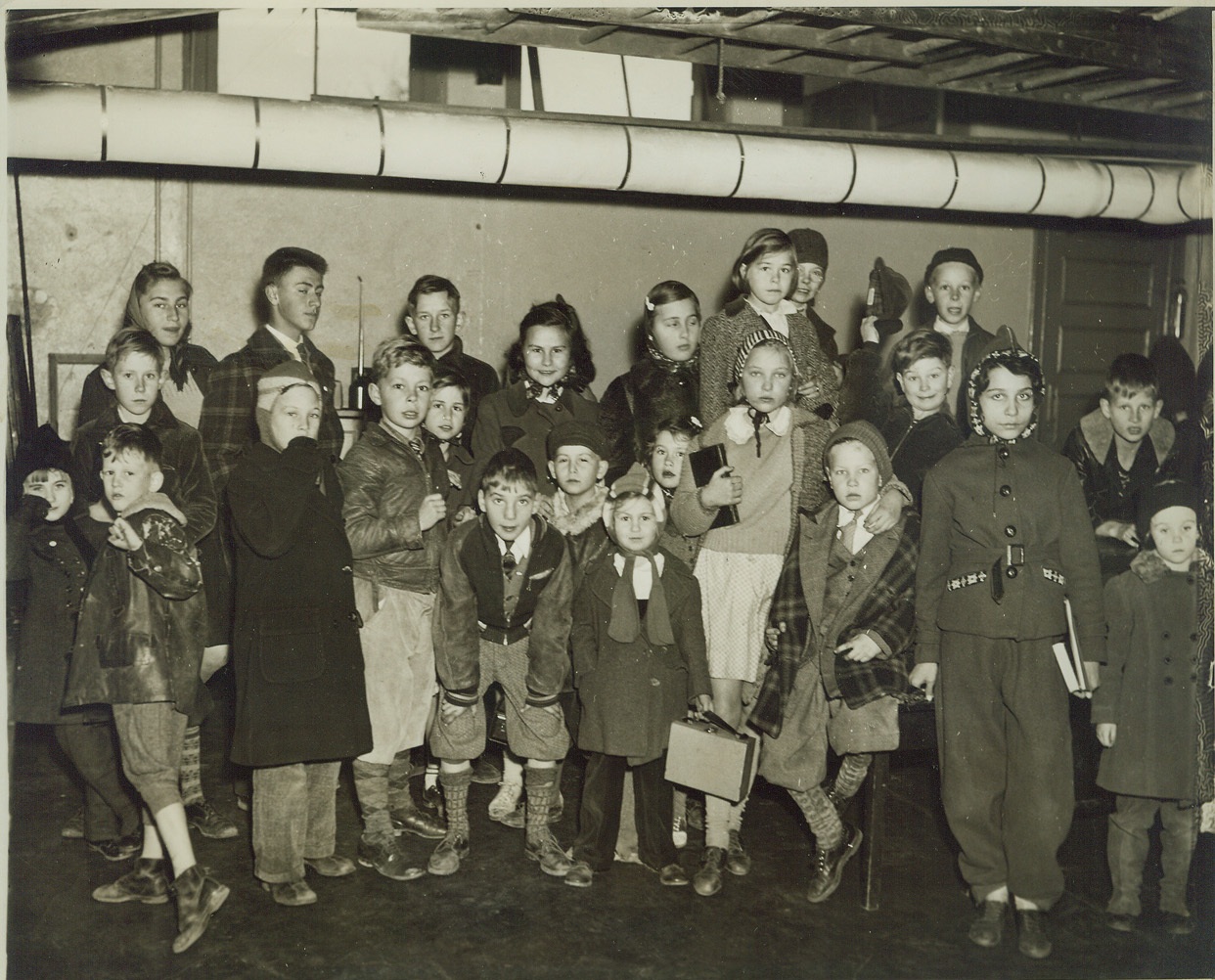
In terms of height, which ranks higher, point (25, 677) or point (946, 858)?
point (25, 677)

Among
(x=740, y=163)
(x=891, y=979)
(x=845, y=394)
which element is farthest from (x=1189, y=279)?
(x=891, y=979)

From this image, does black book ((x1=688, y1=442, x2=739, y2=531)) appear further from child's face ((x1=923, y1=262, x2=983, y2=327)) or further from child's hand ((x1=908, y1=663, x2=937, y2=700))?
child's face ((x1=923, y1=262, x2=983, y2=327))

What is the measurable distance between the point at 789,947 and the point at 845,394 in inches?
94.6

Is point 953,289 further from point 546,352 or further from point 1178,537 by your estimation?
point 546,352

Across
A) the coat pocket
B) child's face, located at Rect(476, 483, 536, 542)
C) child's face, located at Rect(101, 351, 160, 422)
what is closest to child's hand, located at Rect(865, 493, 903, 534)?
child's face, located at Rect(476, 483, 536, 542)

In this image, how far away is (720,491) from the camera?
13.1ft

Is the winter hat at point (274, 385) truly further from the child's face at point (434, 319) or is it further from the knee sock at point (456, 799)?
the knee sock at point (456, 799)

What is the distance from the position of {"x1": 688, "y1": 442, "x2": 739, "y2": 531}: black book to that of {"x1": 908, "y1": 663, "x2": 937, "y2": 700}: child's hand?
846 millimetres

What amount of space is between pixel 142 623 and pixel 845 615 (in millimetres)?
2347

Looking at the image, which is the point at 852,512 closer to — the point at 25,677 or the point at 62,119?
the point at 25,677

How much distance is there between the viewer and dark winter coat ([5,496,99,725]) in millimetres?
3994

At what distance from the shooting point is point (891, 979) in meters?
3.39

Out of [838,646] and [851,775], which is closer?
[838,646]

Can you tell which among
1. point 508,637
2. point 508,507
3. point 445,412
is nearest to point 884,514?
point 508,507
